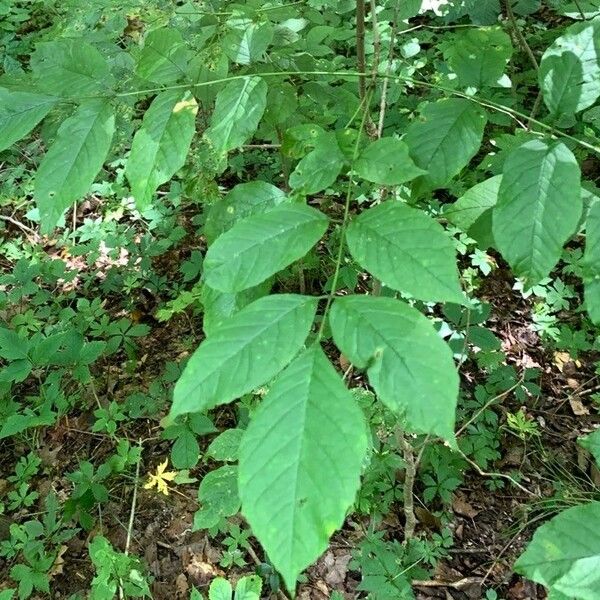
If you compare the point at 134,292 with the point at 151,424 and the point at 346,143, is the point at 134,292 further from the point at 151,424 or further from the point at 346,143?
the point at 346,143

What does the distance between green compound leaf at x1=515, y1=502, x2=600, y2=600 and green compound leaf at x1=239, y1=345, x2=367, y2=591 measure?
1.75 ft

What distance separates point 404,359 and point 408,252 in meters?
0.20

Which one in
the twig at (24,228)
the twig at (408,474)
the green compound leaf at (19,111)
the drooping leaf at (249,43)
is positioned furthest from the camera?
the twig at (24,228)

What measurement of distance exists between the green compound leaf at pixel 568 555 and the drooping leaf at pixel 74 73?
3.98 ft

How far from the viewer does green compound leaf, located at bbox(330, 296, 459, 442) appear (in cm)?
75

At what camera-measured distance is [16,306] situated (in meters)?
3.51

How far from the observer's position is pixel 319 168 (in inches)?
45.3

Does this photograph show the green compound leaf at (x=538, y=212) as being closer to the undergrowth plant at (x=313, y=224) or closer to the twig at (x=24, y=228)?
the undergrowth plant at (x=313, y=224)

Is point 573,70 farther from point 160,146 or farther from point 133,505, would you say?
point 133,505

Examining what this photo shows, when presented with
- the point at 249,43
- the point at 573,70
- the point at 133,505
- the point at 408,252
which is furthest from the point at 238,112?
the point at 133,505

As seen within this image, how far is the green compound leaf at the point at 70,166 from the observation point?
1.07 metres

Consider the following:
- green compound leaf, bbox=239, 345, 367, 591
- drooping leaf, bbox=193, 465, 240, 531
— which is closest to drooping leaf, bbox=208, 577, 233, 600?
drooping leaf, bbox=193, 465, 240, 531

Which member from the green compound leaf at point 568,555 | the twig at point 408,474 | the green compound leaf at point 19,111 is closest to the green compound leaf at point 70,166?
the green compound leaf at point 19,111

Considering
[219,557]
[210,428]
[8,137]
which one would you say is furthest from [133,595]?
[8,137]
